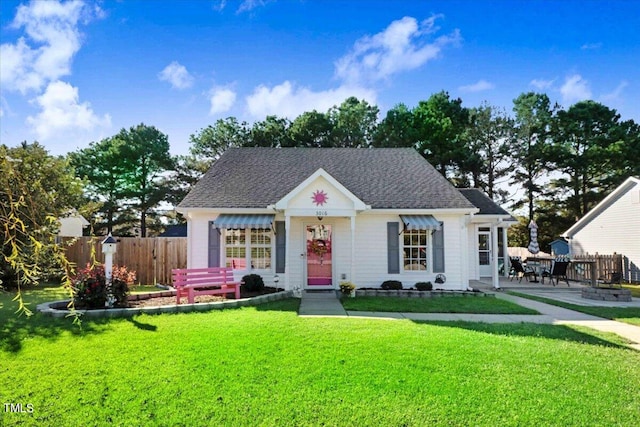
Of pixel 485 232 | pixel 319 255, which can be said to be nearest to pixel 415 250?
pixel 319 255

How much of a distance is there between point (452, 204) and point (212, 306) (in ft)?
32.0

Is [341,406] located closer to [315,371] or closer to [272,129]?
[315,371]

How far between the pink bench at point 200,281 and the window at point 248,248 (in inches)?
73.7

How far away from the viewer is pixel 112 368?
17.9 ft

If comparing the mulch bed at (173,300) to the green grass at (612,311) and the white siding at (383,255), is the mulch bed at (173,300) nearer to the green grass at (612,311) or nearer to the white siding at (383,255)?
the white siding at (383,255)

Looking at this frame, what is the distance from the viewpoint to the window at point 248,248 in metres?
13.8

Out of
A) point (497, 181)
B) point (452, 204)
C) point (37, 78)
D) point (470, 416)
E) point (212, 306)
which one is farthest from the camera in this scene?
point (497, 181)

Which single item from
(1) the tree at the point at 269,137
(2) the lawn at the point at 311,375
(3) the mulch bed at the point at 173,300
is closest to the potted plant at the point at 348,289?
(3) the mulch bed at the point at 173,300

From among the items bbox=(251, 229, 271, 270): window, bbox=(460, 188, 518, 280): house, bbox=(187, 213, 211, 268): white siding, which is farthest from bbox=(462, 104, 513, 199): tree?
bbox=(187, 213, 211, 268): white siding

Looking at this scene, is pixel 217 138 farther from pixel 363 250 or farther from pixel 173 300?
pixel 173 300

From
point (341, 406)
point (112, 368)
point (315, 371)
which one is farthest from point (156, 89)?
point (341, 406)

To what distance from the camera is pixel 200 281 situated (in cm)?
1045

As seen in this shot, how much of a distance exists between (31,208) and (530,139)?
3867 centimetres

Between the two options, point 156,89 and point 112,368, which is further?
point 156,89
